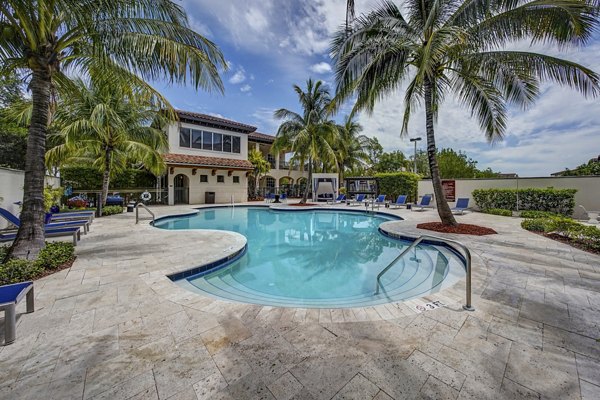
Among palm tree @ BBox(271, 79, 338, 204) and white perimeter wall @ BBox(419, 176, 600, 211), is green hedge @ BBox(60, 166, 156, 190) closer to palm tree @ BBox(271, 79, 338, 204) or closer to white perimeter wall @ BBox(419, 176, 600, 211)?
palm tree @ BBox(271, 79, 338, 204)

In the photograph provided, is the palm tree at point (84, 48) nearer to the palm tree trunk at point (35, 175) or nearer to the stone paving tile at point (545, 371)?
the palm tree trunk at point (35, 175)

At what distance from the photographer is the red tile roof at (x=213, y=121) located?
779 inches

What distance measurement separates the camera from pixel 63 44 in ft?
16.9

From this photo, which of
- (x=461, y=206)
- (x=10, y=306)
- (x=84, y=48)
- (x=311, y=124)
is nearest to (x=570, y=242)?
(x=461, y=206)

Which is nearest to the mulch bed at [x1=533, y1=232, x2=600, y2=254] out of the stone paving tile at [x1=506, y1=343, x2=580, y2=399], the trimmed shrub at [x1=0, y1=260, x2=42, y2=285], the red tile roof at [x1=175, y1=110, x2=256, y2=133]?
the stone paving tile at [x1=506, y1=343, x2=580, y2=399]

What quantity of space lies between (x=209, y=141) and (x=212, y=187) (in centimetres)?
407

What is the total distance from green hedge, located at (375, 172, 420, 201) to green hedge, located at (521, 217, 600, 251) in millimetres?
11406

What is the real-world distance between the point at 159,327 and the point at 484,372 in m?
3.43

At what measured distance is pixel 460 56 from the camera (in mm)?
8258

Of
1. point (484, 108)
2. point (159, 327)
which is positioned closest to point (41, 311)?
point (159, 327)

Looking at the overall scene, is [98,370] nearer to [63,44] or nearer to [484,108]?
[63,44]

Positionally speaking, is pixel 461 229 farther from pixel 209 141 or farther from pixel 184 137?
pixel 184 137

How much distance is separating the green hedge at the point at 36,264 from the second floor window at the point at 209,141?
52.5ft

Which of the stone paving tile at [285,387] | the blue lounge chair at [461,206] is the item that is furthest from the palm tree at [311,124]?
the stone paving tile at [285,387]
